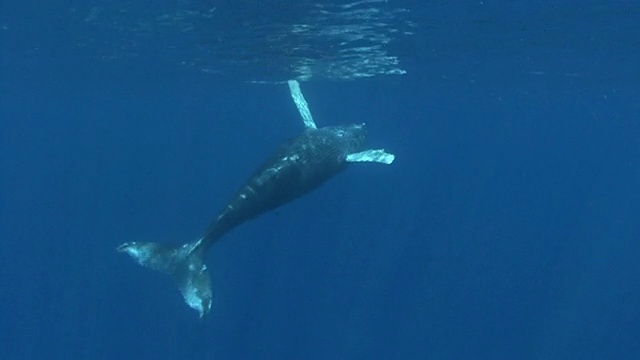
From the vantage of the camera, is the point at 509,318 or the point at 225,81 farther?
the point at 225,81

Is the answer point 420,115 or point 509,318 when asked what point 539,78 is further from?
point 420,115

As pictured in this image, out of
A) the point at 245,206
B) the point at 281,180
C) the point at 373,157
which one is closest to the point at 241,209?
the point at 245,206

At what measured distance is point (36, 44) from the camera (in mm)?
27484

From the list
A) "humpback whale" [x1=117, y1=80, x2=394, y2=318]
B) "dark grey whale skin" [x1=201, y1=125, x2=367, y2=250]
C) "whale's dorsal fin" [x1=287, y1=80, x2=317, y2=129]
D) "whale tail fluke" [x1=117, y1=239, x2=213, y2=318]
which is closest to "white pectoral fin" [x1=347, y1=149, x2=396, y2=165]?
"humpback whale" [x1=117, y1=80, x2=394, y2=318]

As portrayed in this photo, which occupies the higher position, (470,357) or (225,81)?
(225,81)

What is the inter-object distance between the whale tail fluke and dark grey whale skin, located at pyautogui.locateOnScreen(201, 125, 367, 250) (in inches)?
16.0

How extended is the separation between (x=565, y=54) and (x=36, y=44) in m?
20.8

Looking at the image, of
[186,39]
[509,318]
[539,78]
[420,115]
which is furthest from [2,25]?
[420,115]

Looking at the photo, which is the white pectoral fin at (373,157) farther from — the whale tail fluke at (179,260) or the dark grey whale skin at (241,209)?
the whale tail fluke at (179,260)

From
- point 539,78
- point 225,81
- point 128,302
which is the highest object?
point 539,78

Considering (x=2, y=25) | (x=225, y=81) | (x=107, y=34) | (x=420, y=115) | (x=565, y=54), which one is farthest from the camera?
(x=420, y=115)

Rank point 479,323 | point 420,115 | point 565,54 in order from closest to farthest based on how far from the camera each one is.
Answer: point 565,54 → point 479,323 → point 420,115

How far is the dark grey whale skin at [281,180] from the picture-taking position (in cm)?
1535

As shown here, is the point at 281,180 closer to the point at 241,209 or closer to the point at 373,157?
the point at 241,209
